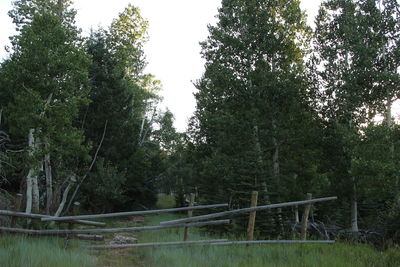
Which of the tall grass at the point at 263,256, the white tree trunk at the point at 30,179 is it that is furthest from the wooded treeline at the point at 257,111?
the tall grass at the point at 263,256

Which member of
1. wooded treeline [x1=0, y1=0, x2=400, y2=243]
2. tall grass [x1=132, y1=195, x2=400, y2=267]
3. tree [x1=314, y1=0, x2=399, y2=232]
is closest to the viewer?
tall grass [x1=132, y1=195, x2=400, y2=267]

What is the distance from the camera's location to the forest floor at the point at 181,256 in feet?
20.0

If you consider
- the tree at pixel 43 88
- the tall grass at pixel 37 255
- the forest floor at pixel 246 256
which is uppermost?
the tree at pixel 43 88

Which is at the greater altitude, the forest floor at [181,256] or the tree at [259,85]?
the tree at [259,85]

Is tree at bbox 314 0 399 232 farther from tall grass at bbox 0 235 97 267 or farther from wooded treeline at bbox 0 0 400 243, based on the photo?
tall grass at bbox 0 235 97 267

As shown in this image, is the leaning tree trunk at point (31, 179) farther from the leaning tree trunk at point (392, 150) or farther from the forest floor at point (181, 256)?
the leaning tree trunk at point (392, 150)

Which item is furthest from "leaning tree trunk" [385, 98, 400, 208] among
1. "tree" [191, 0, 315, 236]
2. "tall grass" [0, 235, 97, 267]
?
"tall grass" [0, 235, 97, 267]

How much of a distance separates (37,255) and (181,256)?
2712 millimetres

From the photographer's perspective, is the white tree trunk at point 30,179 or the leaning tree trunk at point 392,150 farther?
the leaning tree trunk at point 392,150

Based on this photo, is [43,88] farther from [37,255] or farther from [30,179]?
[37,255]

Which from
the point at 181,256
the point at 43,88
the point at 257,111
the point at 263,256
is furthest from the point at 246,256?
the point at 257,111

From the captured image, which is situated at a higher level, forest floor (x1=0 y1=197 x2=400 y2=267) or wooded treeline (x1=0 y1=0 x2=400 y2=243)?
wooded treeline (x1=0 y1=0 x2=400 y2=243)

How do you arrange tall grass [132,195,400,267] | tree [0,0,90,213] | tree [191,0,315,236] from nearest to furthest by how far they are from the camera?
tall grass [132,195,400,267] < tree [0,0,90,213] < tree [191,0,315,236]

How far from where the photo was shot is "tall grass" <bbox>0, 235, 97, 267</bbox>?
18.6 feet
